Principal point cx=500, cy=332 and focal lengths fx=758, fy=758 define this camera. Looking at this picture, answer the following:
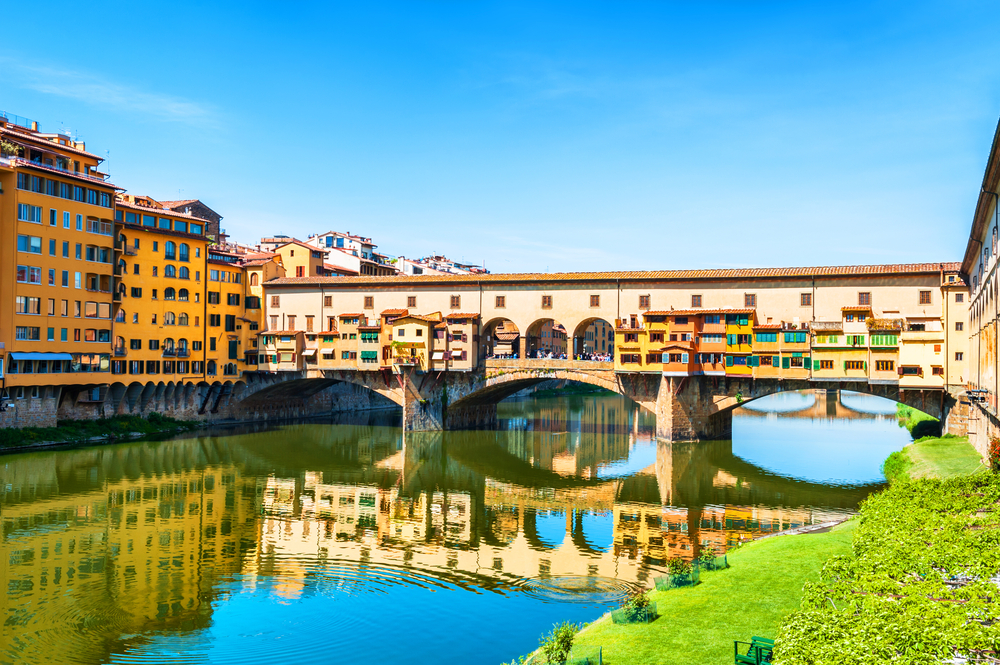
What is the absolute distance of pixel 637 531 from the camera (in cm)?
3089

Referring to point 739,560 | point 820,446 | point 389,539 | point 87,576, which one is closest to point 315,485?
point 389,539

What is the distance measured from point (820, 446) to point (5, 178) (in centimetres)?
5786

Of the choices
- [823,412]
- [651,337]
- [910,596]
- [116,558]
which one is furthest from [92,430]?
[823,412]

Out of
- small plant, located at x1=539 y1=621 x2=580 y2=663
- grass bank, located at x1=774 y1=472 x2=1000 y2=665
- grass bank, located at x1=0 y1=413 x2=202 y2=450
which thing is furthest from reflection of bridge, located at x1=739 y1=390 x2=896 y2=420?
small plant, located at x1=539 y1=621 x2=580 y2=663

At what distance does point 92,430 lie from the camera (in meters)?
52.9

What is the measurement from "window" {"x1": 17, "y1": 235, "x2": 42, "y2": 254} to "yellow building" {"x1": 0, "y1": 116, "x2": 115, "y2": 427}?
6 cm

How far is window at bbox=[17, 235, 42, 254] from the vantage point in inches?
1918

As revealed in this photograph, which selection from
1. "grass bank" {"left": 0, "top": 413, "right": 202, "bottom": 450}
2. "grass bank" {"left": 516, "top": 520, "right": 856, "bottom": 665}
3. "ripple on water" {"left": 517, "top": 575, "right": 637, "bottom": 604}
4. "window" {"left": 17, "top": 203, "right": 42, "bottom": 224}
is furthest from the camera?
"window" {"left": 17, "top": 203, "right": 42, "bottom": 224}

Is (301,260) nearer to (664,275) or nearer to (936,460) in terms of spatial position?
(664,275)

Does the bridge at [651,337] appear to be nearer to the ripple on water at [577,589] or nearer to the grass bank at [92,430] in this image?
the grass bank at [92,430]

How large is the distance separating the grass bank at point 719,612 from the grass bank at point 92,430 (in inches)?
1729

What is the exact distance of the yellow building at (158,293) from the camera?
5747 cm

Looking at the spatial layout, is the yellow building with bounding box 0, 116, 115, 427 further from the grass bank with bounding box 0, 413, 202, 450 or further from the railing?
the grass bank with bounding box 0, 413, 202, 450

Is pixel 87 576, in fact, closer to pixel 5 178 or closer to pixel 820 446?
pixel 5 178
